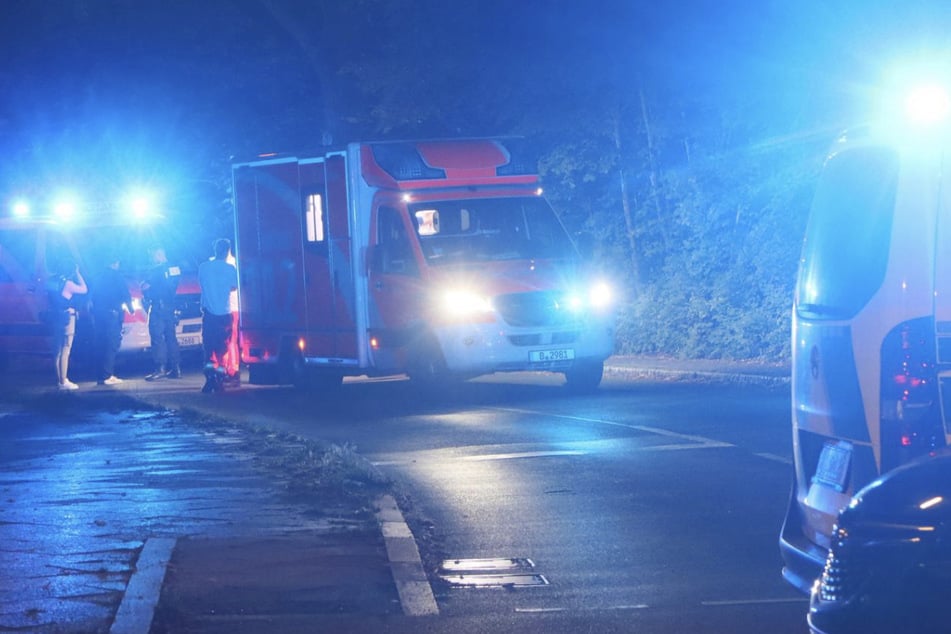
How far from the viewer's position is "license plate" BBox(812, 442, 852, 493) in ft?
20.5

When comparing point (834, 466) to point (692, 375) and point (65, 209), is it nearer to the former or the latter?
point (692, 375)

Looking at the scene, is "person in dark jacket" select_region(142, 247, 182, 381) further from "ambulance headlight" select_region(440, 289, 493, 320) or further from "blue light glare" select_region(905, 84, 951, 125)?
"blue light glare" select_region(905, 84, 951, 125)

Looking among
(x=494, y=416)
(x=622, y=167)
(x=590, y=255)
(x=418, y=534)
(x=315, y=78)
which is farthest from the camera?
(x=315, y=78)

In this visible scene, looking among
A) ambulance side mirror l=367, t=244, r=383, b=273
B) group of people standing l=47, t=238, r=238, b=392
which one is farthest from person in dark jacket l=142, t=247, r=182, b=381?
ambulance side mirror l=367, t=244, r=383, b=273

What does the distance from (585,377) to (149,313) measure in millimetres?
7569

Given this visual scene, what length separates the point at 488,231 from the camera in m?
19.5

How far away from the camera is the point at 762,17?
2255 cm

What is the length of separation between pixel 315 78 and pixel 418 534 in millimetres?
26675

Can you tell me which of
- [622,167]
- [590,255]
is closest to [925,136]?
[590,255]

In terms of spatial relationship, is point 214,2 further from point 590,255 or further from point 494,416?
point 494,416

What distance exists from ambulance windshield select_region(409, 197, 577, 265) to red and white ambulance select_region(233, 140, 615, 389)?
0.7 inches

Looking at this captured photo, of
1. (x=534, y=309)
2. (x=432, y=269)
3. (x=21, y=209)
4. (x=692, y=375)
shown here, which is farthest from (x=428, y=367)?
(x=21, y=209)

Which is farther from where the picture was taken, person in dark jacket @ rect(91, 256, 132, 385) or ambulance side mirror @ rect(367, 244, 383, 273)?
person in dark jacket @ rect(91, 256, 132, 385)

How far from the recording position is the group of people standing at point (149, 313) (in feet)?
68.8
